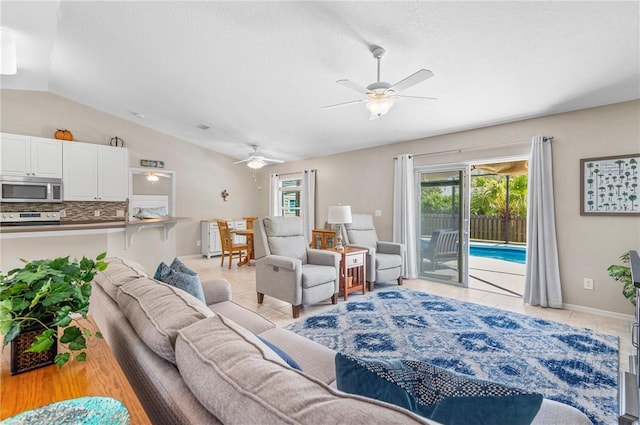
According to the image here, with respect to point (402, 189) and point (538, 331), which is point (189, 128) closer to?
point (402, 189)

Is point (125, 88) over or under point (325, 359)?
over

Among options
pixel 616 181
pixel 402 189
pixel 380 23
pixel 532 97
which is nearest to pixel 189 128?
pixel 402 189

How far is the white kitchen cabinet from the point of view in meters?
6.86

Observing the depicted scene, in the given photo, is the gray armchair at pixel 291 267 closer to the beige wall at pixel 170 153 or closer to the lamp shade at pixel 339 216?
the lamp shade at pixel 339 216

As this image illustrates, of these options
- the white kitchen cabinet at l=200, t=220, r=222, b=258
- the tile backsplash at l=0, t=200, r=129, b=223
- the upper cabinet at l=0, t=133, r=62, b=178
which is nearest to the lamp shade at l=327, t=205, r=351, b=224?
the tile backsplash at l=0, t=200, r=129, b=223

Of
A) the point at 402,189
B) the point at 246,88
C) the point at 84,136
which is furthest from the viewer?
the point at 84,136

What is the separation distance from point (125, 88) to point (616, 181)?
6.47 metres

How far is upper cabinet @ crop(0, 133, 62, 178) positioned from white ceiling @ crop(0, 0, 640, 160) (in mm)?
901

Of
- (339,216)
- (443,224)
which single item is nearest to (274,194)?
(339,216)

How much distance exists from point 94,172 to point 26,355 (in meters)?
5.60

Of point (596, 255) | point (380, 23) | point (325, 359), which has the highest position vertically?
point (380, 23)

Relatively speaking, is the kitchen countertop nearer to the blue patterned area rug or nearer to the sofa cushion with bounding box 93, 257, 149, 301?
the sofa cushion with bounding box 93, 257, 149, 301

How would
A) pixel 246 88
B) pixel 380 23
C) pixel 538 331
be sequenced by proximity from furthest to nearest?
pixel 246 88 < pixel 538 331 < pixel 380 23

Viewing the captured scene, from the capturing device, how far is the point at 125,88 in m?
4.39
